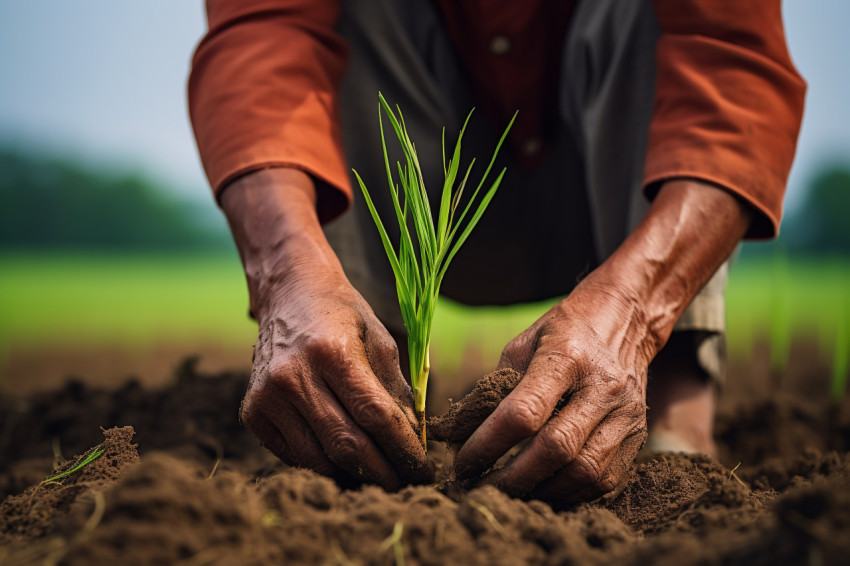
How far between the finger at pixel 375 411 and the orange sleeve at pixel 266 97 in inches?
24.5

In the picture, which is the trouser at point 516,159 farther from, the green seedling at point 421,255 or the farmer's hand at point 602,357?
the green seedling at point 421,255

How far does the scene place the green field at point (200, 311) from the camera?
111 inches

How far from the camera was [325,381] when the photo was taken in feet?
3.66

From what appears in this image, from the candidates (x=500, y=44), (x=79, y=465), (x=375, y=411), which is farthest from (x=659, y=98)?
(x=79, y=465)

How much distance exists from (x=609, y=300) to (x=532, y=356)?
210 millimetres

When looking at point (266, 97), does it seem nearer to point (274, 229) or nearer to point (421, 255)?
point (274, 229)

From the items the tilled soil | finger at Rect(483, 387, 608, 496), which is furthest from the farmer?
the tilled soil

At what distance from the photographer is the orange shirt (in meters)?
1.46

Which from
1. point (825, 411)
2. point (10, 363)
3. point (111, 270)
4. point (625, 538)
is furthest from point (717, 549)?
point (111, 270)

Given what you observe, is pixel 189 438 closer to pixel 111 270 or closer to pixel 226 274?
pixel 111 270

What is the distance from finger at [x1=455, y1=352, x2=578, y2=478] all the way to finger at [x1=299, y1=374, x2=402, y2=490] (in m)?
0.15

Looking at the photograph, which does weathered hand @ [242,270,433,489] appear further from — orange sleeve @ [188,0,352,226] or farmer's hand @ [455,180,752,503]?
orange sleeve @ [188,0,352,226]

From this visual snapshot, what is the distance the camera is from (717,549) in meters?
0.76

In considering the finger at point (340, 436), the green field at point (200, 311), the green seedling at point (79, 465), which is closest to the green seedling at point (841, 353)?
the green field at point (200, 311)
